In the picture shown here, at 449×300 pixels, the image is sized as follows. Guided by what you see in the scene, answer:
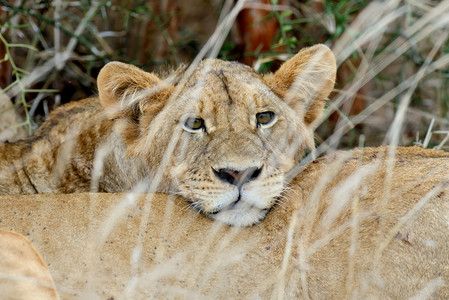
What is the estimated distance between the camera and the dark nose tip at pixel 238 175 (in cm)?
236

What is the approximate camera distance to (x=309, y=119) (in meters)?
3.13

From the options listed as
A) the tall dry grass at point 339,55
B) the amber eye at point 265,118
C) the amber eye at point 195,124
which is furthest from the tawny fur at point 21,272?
the tall dry grass at point 339,55

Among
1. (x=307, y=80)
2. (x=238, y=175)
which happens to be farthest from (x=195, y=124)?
(x=307, y=80)

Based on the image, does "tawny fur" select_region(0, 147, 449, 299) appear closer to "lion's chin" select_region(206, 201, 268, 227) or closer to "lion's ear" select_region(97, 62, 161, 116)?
"lion's chin" select_region(206, 201, 268, 227)

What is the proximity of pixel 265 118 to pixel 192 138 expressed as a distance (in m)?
0.35

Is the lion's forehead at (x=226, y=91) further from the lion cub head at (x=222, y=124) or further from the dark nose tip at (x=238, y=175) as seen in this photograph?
the dark nose tip at (x=238, y=175)

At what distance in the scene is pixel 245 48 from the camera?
15.4 ft

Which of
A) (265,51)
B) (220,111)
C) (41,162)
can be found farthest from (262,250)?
(265,51)

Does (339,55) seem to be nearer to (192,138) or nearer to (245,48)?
(245,48)

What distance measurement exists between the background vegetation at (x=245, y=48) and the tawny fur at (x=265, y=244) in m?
1.82

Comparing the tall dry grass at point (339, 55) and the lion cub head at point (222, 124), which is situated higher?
the lion cub head at point (222, 124)

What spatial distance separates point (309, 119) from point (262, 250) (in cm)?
111

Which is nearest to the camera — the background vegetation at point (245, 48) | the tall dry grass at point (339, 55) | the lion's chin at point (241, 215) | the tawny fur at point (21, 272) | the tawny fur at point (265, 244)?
the tawny fur at point (21, 272)

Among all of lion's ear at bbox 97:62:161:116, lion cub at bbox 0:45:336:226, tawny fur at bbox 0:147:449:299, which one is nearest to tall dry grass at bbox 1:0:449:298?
lion cub at bbox 0:45:336:226
